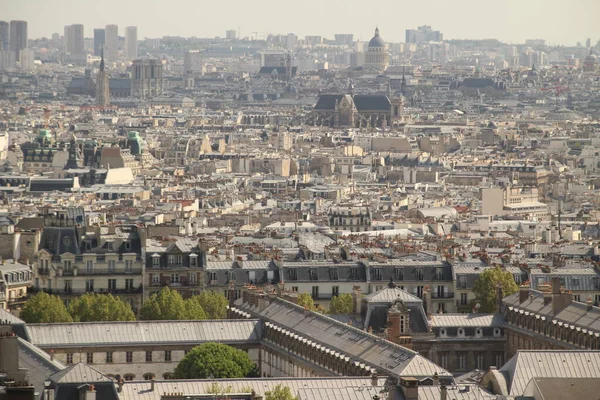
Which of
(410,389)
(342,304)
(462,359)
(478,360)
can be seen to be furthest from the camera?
(342,304)

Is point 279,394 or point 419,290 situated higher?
point 279,394

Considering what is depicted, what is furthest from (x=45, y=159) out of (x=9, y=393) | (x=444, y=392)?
(x=9, y=393)

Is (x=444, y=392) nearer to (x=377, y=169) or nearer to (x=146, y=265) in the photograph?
(x=146, y=265)

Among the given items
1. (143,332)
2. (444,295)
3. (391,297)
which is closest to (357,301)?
(391,297)

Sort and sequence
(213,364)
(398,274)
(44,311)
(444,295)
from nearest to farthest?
(213,364) → (44,311) → (444,295) → (398,274)

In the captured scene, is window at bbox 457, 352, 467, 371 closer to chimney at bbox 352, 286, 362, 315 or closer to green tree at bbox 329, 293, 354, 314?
chimney at bbox 352, 286, 362, 315

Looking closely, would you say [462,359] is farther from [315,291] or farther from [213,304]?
[315,291]

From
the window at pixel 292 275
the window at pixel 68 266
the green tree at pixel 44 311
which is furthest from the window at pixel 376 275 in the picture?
the green tree at pixel 44 311
